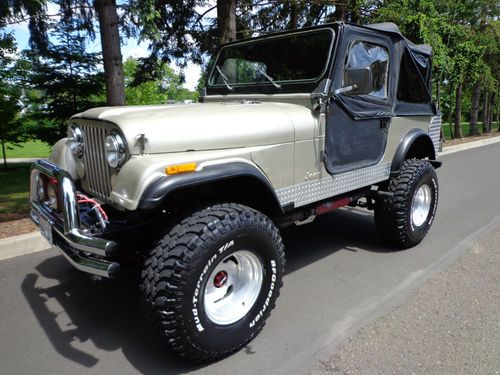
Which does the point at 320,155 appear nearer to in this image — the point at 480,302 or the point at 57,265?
the point at 480,302

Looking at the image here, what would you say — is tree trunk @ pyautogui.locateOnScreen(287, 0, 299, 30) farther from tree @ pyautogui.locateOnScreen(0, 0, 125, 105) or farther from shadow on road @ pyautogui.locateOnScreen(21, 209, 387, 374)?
shadow on road @ pyautogui.locateOnScreen(21, 209, 387, 374)

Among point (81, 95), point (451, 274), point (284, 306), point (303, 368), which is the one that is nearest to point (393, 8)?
point (81, 95)

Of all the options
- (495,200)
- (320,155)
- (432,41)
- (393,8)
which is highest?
(393,8)

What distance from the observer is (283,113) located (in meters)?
3.09

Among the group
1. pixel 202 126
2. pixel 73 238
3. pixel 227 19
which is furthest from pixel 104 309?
pixel 227 19

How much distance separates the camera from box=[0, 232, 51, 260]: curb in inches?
166

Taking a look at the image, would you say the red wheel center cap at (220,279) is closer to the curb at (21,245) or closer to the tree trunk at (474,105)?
the curb at (21,245)

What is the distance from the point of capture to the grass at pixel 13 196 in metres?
5.56

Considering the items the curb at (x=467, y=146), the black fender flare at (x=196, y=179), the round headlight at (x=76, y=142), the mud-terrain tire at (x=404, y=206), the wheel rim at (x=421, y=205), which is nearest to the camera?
the black fender flare at (x=196, y=179)

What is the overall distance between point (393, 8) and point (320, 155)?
880 cm

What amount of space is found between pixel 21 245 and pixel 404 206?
3.99m

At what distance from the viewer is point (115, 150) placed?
2.42 metres

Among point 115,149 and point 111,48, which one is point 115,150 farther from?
point 111,48

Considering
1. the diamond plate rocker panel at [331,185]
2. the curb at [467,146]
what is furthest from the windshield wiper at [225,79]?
the curb at [467,146]
